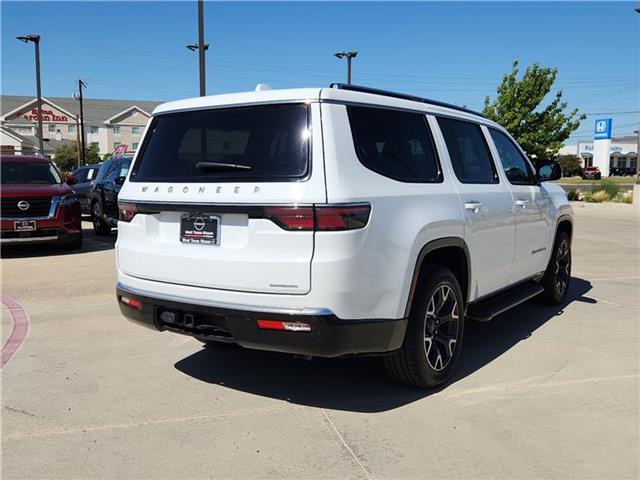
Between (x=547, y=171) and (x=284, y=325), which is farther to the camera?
(x=547, y=171)

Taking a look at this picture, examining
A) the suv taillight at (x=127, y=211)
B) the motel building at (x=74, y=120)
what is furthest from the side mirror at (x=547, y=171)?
the motel building at (x=74, y=120)

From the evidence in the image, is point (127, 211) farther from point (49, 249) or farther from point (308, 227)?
point (49, 249)

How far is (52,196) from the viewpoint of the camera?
10.8 meters

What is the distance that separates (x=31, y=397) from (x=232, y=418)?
1485mm

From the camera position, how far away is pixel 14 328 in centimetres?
589

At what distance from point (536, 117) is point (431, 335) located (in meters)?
27.0

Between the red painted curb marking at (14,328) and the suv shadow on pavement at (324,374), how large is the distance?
1.54 m

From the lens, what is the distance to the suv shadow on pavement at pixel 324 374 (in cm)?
411

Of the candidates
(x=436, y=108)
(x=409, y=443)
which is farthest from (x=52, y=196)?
(x=409, y=443)

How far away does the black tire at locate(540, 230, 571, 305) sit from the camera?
266 inches

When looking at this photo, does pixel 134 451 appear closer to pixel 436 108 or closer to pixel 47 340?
pixel 47 340

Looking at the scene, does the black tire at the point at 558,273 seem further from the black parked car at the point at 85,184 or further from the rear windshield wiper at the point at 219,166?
the black parked car at the point at 85,184

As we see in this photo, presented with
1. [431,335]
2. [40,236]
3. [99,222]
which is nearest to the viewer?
[431,335]

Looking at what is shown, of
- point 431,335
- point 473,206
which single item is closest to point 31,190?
point 473,206
